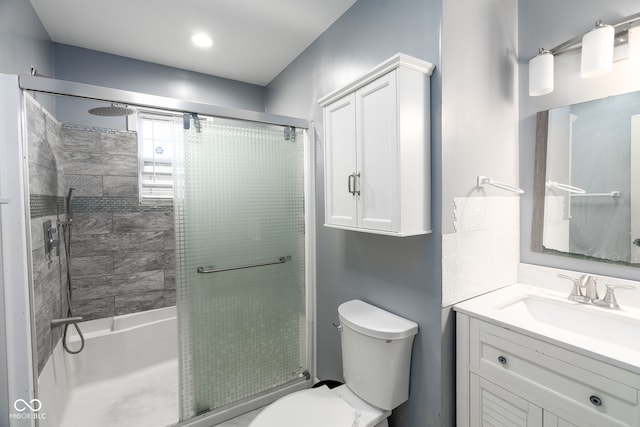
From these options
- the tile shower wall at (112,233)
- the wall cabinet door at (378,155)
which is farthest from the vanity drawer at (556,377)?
the tile shower wall at (112,233)

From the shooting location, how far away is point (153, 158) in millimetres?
2525

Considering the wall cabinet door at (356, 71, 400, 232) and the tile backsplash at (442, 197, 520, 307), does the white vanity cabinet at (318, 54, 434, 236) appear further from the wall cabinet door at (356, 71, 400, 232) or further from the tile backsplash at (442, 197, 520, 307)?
the tile backsplash at (442, 197, 520, 307)

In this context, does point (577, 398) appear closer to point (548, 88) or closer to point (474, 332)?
point (474, 332)

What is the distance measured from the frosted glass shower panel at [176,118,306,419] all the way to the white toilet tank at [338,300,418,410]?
70 centimetres

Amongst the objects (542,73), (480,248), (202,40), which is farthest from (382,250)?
(202,40)

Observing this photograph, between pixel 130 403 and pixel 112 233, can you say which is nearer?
pixel 130 403

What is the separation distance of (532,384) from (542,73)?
1.34 m

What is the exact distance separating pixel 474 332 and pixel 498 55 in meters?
1.36

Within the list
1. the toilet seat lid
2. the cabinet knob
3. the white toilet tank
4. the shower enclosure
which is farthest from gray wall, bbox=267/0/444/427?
the cabinet knob

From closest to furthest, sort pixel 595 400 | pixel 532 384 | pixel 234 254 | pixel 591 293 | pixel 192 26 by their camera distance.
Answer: pixel 595 400 < pixel 532 384 < pixel 591 293 < pixel 234 254 < pixel 192 26

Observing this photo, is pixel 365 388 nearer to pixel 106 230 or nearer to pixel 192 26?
pixel 106 230

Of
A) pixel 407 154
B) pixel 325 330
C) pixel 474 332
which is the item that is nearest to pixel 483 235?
pixel 474 332

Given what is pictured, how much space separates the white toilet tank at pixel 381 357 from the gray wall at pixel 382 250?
2.5 inches

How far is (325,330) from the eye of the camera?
2008mm
